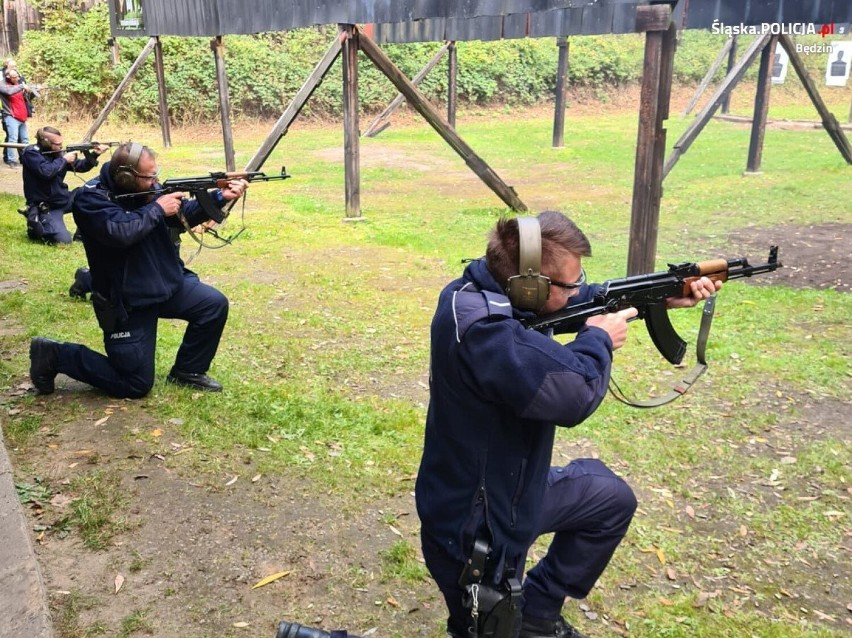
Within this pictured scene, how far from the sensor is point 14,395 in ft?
19.1

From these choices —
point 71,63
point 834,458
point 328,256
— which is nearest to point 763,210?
point 328,256

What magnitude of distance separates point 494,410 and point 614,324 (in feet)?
2.22

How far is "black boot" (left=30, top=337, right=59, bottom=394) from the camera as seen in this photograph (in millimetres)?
5629

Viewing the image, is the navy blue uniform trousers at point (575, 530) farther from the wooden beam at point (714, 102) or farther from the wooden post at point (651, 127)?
the wooden beam at point (714, 102)

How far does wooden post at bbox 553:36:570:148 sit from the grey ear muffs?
19224 mm

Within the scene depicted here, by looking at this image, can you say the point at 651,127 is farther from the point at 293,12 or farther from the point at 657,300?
the point at 293,12

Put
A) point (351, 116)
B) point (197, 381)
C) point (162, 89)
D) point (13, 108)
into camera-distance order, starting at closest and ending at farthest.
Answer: point (197, 381), point (351, 116), point (13, 108), point (162, 89)

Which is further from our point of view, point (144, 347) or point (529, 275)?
point (144, 347)

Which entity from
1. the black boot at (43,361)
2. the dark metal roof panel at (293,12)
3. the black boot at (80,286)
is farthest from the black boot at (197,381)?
the dark metal roof panel at (293,12)

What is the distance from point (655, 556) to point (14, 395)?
4.65m

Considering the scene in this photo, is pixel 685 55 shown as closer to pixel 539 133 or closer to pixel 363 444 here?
pixel 539 133

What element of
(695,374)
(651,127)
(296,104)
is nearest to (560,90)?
(296,104)

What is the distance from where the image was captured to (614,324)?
2.98m

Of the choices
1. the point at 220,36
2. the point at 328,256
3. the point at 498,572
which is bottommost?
the point at 328,256
